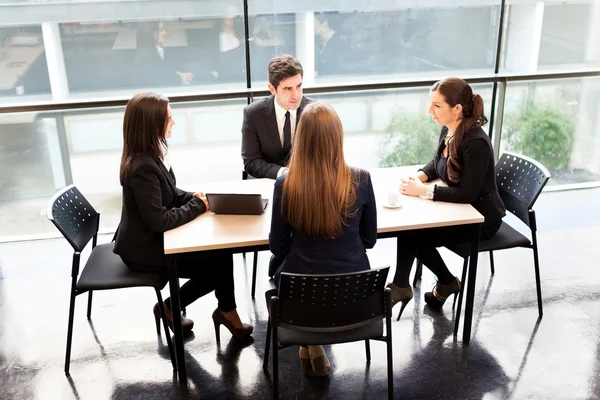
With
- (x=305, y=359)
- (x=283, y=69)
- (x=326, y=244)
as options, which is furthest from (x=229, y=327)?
(x=283, y=69)

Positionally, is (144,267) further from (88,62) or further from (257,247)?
(88,62)

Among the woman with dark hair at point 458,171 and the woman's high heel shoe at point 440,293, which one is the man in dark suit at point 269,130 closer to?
the woman with dark hair at point 458,171

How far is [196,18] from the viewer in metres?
4.41

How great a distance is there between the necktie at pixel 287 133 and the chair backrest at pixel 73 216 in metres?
1.13

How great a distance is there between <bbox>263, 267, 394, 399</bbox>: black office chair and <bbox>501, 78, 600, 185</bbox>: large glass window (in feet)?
9.66

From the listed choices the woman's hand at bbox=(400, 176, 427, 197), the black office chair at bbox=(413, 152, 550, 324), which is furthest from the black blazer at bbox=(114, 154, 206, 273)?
the black office chair at bbox=(413, 152, 550, 324)

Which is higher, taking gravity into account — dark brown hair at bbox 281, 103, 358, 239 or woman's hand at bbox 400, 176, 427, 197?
dark brown hair at bbox 281, 103, 358, 239

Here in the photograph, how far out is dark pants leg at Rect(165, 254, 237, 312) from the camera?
10.2 ft

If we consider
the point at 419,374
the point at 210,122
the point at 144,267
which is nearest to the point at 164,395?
the point at 144,267

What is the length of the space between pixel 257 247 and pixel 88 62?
2344 millimetres

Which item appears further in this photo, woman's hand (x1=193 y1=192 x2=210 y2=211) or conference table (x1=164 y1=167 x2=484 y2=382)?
woman's hand (x1=193 y1=192 x2=210 y2=211)

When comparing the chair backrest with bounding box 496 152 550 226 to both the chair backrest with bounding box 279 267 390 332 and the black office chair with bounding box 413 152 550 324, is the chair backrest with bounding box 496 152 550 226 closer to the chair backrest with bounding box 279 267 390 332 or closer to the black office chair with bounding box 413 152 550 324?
the black office chair with bounding box 413 152 550 324

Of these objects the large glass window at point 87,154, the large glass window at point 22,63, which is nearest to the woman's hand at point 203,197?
the large glass window at point 87,154

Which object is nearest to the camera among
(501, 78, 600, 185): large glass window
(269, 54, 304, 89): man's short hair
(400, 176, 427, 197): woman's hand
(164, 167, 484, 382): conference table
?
(164, 167, 484, 382): conference table
